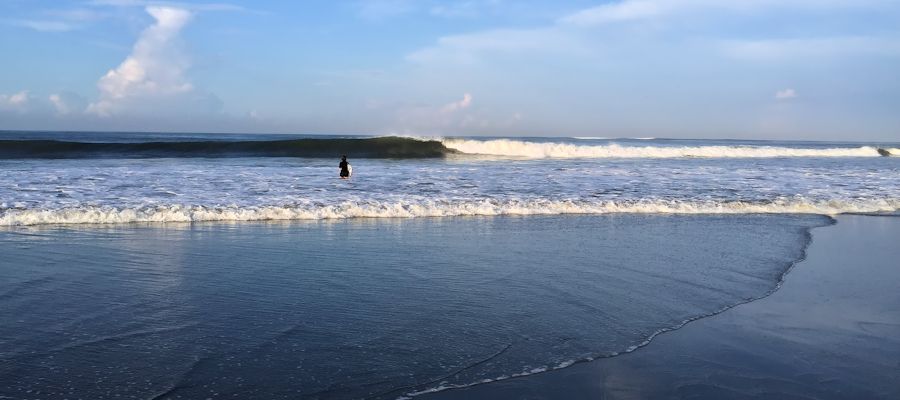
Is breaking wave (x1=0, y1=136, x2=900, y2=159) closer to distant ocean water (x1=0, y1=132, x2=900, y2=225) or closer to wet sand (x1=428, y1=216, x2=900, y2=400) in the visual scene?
distant ocean water (x1=0, y1=132, x2=900, y2=225)

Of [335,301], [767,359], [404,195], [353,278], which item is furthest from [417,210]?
[767,359]

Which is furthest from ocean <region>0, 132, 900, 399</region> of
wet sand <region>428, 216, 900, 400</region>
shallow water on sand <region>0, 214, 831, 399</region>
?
wet sand <region>428, 216, 900, 400</region>

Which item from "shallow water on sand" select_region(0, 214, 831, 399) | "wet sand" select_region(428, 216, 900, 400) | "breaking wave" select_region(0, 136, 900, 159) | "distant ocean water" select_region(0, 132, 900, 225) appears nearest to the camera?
"wet sand" select_region(428, 216, 900, 400)

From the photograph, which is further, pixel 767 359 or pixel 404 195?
pixel 404 195

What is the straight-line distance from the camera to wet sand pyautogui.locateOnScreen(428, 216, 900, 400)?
3.73 metres

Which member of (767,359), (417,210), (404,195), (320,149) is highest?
(320,149)

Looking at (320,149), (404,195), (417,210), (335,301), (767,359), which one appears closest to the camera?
(767,359)

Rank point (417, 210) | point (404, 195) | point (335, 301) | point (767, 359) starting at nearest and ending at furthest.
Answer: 1. point (767, 359)
2. point (335, 301)
3. point (417, 210)
4. point (404, 195)

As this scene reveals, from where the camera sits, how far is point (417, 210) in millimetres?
11758

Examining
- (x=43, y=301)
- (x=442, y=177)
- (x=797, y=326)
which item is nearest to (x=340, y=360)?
(x=43, y=301)

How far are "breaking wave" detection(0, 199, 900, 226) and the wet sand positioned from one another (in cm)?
614

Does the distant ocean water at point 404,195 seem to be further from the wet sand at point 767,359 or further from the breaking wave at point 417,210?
the wet sand at point 767,359

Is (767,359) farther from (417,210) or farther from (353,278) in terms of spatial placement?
(417,210)

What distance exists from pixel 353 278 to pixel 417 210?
544 centimetres
